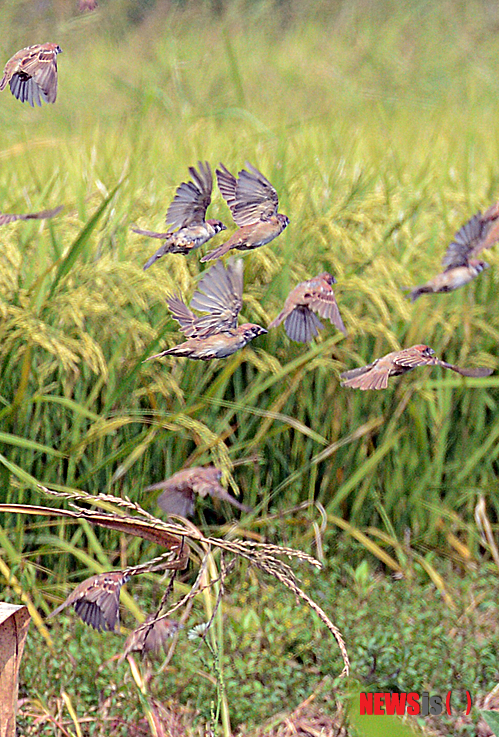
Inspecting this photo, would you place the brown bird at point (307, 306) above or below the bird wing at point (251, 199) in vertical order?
below

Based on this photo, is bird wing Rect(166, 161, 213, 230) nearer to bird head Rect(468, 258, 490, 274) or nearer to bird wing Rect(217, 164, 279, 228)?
bird wing Rect(217, 164, 279, 228)

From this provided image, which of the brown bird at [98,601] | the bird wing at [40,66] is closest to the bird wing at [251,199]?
the bird wing at [40,66]

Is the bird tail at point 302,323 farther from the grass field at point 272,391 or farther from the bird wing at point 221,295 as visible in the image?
the grass field at point 272,391

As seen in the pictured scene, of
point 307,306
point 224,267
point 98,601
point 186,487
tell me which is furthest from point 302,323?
point 98,601

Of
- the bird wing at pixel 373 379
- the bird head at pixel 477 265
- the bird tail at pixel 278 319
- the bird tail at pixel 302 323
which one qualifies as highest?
the bird tail at pixel 278 319

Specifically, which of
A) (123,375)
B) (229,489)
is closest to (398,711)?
(229,489)

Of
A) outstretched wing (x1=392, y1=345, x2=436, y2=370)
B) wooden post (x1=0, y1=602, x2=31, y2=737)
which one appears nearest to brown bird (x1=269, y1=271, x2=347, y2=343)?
outstretched wing (x1=392, y1=345, x2=436, y2=370)

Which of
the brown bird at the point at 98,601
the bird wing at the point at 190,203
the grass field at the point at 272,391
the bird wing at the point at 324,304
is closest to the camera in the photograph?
the brown bird at the point at 98,601
